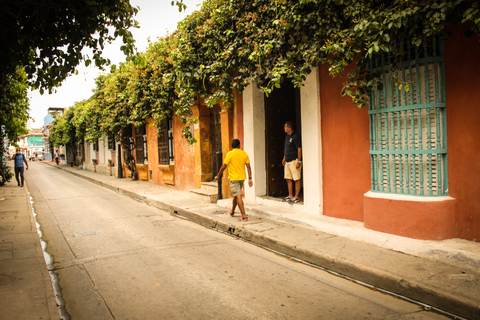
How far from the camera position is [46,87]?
6.42 meters

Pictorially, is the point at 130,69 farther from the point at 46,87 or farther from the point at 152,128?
the point at 46,87

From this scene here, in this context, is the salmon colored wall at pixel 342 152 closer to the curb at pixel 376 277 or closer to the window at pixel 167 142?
the curb at pixel 376 277

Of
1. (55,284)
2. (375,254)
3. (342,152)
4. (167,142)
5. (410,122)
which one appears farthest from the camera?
(167,142)

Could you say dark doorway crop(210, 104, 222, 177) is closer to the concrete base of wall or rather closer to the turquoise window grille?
the turquoise window grille

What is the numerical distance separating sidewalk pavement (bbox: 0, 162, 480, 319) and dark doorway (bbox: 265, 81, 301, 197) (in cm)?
118

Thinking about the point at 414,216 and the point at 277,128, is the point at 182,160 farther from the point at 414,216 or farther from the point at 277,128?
the point at 414,216

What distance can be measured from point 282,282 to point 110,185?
13.7m

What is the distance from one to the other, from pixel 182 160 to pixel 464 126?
9760mm

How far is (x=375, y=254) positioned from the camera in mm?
4836

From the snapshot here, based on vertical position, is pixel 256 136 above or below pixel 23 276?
above

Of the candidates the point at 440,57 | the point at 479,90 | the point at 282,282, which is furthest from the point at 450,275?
the point at 440,57

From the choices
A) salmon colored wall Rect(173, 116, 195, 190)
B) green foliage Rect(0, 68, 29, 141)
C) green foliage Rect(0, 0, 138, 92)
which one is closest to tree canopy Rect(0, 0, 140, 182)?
green foliage Rect(0, 0, 138, 92)

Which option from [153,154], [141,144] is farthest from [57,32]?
[141,144]

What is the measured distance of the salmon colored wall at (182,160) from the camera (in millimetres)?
12391
